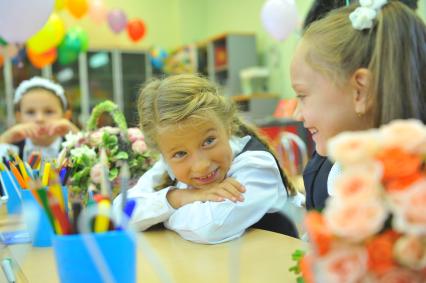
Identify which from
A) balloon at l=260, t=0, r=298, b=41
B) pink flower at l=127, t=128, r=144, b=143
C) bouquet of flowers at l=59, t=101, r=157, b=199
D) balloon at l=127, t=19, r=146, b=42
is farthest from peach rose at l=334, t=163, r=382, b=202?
balloon at l=127, t=19, r=146, b=42

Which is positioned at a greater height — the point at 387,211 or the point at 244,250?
the point at 387,211

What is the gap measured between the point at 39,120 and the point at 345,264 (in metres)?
1.72

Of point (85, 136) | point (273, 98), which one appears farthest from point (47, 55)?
point (85, 136)

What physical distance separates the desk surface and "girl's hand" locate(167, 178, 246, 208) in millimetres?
80

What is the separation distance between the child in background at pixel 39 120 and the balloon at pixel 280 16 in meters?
1.86

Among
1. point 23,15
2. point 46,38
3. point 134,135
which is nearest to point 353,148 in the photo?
point 134,135

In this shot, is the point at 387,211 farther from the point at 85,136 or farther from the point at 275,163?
the point at 85,136

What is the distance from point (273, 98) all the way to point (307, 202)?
4151 millimetres

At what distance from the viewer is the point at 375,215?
351 mm

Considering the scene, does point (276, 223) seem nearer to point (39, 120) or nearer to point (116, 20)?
point (39, 120)

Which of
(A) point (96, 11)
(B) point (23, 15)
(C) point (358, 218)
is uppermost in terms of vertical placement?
(A) point (96, 11)

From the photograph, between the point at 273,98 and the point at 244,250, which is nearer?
the point at 244,250

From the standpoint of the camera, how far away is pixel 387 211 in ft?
1.20

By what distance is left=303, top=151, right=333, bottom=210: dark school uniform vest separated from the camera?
1.04 m
